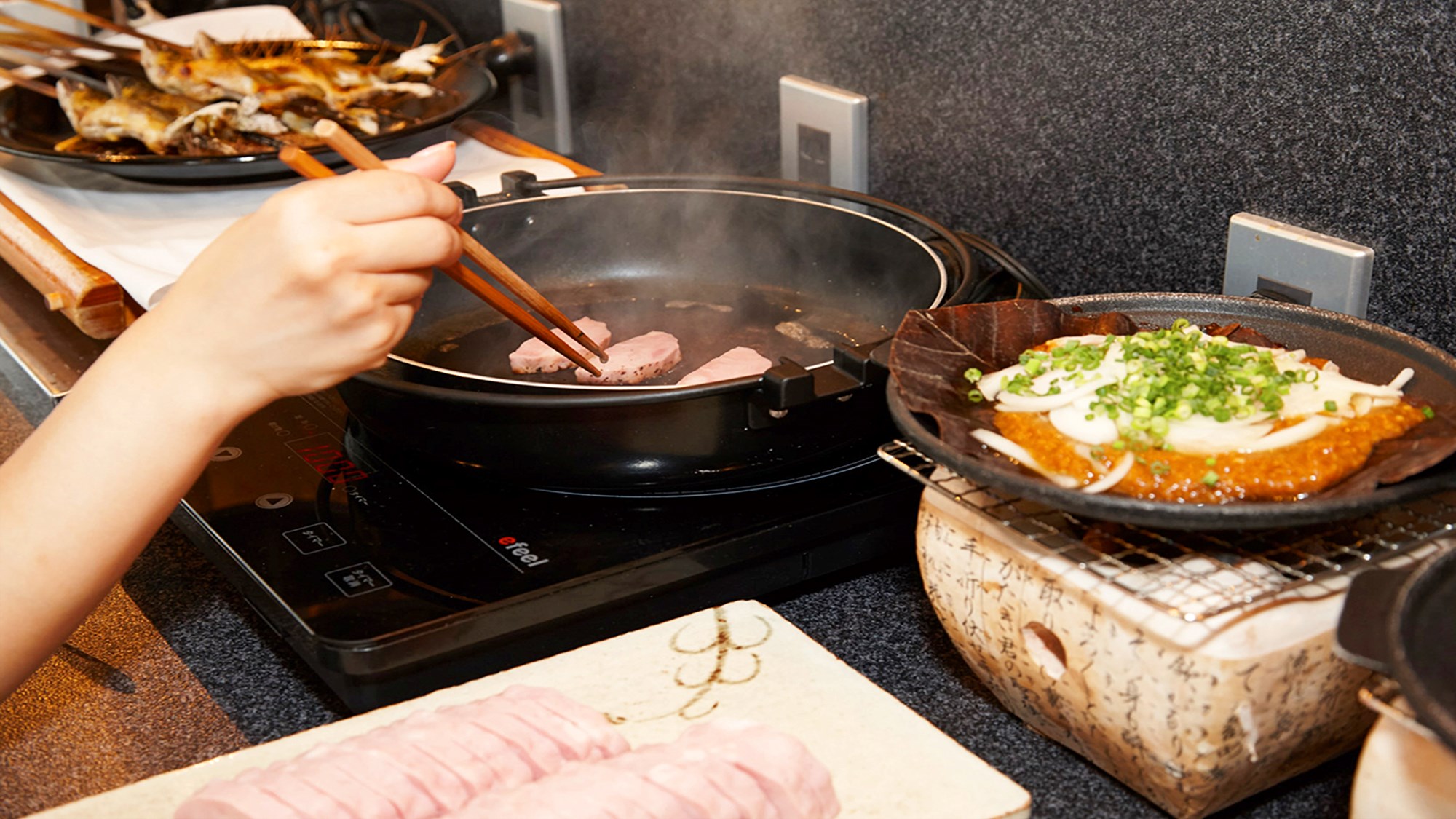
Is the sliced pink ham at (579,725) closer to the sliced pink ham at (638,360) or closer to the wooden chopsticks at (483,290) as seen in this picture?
the wooden chopsticks at (483,290)

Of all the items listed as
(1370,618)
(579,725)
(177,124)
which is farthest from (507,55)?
(1370,618)

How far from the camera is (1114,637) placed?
68 cm

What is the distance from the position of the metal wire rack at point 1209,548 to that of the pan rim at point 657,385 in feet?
0.59

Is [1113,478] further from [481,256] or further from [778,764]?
[481,256]

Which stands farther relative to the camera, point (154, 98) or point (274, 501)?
point (154, 98)

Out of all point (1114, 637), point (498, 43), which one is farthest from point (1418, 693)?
point (498, 43)

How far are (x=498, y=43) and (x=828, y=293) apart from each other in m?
0.83

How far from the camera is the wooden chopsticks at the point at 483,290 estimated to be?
0.82 metres

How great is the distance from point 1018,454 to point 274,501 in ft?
2.04

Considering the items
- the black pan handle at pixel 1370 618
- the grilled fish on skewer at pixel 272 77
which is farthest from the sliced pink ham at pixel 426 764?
the grilled fish on skewer at pixel 272 77

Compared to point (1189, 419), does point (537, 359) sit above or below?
below

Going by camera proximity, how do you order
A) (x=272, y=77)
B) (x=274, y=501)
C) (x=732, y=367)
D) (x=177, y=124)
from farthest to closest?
(x=272, y=77), (x=177, y=124), (x=732, y=367), (x=274, y=501)

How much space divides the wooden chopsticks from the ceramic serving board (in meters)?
0.27

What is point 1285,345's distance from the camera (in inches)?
35.3
